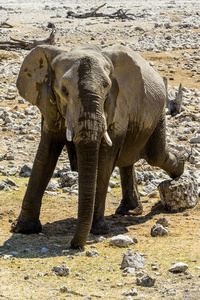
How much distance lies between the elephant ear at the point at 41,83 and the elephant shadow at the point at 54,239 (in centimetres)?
122

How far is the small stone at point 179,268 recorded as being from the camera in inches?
227

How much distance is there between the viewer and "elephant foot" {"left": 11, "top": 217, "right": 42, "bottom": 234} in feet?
24.1

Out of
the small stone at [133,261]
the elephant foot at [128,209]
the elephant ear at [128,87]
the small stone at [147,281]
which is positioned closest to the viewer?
the small stone at [147,281]

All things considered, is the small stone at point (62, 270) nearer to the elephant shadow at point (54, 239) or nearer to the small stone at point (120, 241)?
the elephant shadow at point (54, 239)

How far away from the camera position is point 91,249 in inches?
262

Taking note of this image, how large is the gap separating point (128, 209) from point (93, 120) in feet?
9.29

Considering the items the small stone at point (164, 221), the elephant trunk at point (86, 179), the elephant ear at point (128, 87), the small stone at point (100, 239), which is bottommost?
the small stone at point (164, 221)

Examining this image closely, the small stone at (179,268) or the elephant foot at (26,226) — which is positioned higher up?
the small stone at (179,268)

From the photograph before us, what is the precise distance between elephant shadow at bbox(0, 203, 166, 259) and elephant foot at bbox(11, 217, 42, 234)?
0.27 ft

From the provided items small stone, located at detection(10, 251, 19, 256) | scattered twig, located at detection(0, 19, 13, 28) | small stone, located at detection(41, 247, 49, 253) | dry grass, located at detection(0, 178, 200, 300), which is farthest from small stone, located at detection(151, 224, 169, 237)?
scattered twig, located at detection(0, 19, 13, 28)

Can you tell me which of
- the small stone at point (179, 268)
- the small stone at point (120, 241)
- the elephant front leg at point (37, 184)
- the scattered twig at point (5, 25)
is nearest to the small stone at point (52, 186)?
the elephant front leg at point (37, 184)

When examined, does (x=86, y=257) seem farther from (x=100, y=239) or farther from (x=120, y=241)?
(x=100, y=239)

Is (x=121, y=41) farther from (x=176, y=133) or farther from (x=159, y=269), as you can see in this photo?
(x=159, y=269)

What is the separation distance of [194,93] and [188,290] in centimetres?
1234
